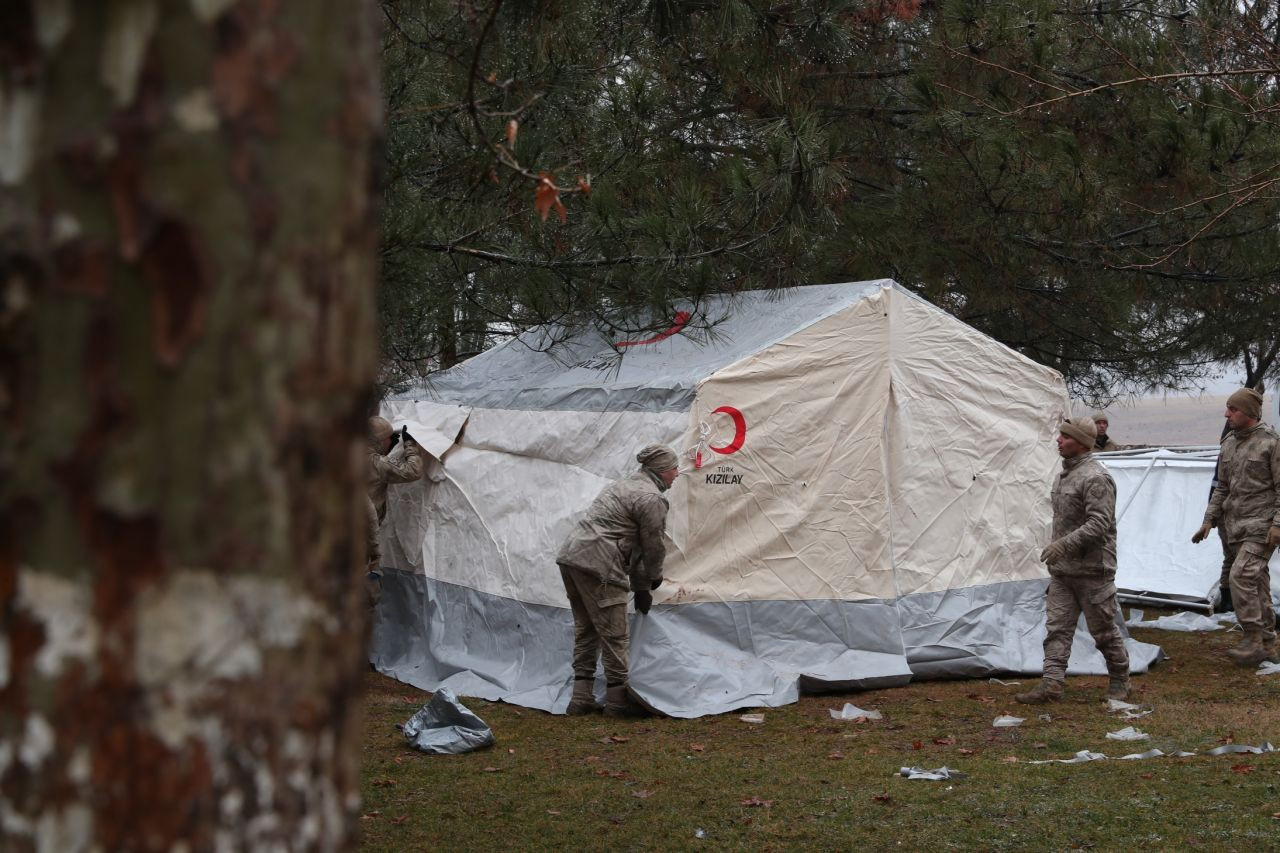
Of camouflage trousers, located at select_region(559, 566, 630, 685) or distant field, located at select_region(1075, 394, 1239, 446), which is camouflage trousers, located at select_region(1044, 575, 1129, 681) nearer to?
camouflage trousers, located at select_region(559, 566, 630, 685)

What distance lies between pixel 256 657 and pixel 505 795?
204 inches

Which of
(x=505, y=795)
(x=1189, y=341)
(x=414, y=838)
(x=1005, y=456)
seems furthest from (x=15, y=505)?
(x=1189, y=341)

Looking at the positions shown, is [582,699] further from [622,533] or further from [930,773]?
[930,773]

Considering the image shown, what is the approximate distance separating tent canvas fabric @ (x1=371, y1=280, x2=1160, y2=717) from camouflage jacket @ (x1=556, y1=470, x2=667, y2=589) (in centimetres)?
35

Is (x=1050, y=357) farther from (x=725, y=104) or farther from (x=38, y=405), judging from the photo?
(x=38, y=405)

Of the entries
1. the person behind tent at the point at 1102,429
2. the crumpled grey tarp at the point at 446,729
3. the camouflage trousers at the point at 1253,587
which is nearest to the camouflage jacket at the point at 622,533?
the crumpled grey tarp at the point at 446,729

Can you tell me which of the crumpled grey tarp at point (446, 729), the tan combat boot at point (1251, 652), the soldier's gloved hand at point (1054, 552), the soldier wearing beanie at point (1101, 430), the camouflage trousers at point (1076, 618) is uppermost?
the soldier wearing beanie at point (1101, 430)

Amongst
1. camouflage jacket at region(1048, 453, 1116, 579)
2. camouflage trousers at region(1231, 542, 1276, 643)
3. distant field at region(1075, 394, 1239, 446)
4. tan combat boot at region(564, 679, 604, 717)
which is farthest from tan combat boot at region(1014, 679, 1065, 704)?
distant field at region(1075, 394, 1239, 446)

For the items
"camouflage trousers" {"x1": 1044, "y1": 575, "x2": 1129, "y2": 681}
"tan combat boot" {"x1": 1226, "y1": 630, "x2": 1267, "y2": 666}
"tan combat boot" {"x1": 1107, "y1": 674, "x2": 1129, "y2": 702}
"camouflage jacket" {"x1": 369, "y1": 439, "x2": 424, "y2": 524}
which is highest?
"camouflage jacket" {"x1": 369, "y1": 439, "x2": 424, "y2": 524}

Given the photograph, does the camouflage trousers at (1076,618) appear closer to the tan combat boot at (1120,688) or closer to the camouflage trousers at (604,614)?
the tan combat boot at (1120,688)

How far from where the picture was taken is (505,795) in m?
6.11

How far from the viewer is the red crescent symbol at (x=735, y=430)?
324 inches

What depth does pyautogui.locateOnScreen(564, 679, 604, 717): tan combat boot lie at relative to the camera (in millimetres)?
8102

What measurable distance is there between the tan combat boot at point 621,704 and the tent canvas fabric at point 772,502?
0.09m
